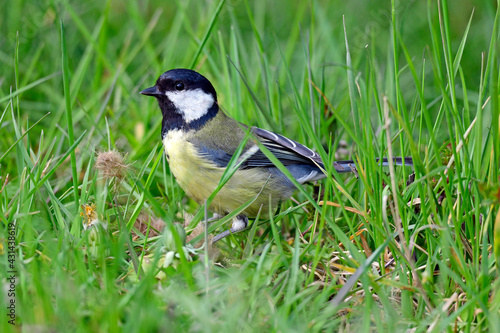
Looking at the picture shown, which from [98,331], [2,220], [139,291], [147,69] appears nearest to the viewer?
[98,331]

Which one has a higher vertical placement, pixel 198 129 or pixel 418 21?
pixel 418 21

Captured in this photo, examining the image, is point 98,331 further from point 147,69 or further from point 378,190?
point 147,69

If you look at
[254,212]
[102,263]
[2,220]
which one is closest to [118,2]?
[254,212]

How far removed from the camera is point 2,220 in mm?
2113

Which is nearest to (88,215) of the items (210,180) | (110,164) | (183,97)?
(110,164)

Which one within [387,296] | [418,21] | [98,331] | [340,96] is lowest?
[387,296]

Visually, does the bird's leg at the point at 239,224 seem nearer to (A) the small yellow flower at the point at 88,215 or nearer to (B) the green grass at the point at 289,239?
(B) the green grass at the point at 289,239

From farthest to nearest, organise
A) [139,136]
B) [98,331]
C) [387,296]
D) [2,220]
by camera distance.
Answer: [139,136]
[2,220]
[387,296]
[98,331]

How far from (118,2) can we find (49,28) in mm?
1294

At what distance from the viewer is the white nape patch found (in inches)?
113

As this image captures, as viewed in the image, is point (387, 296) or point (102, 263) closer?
point (102, 263)

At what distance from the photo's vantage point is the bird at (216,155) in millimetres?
2709

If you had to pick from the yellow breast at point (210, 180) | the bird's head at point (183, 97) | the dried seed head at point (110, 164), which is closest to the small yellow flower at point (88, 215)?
the dried seed head at point (110, 164)

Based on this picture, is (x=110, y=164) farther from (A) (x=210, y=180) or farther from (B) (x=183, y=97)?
(B) (x=183, y=97)
